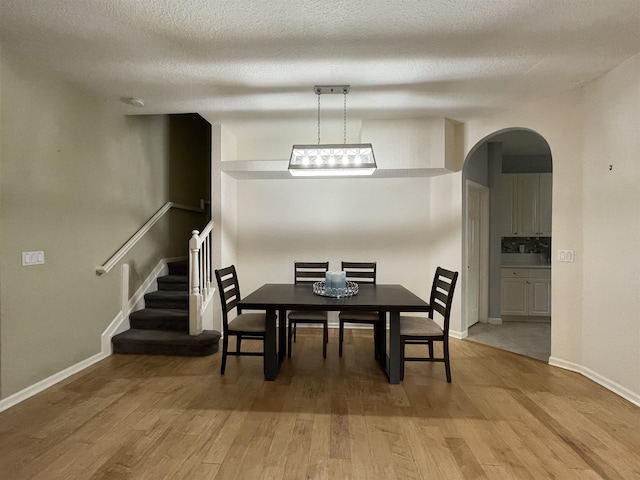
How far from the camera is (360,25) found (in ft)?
6.85

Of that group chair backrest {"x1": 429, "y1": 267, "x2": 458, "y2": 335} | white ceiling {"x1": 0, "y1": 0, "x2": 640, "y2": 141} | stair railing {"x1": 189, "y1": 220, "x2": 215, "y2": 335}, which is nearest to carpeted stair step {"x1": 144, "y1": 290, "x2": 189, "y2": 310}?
stair railing {"x1": 189, "y1": 220, "x2": 215, "y2": 335}

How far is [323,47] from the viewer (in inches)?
91.6

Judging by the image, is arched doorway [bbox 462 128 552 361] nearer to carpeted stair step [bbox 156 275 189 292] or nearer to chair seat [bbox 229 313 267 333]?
chair seat [bbox 229 313 267 333]

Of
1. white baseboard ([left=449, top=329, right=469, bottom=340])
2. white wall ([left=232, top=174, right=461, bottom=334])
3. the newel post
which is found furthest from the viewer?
white wall ([left=232, top=174, right=461, bottom=334])

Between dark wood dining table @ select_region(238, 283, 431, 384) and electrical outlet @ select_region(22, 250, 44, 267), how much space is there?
1.69 m

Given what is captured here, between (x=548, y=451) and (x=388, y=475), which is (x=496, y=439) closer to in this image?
(x=548, y=451)

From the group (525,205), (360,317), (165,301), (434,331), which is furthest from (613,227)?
(165,301)

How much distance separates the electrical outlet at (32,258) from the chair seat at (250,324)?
1.64 meters

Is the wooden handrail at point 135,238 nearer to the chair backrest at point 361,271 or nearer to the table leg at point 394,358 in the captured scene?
the chair backrest at point 361,271

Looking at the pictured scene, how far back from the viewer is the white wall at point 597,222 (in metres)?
2.54

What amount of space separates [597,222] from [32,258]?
15.8ft

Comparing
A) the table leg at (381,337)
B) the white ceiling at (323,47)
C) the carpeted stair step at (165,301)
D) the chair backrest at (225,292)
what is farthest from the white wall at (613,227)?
the carpeted stair step at (165,301)

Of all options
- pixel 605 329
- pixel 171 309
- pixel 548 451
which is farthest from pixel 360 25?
pixel 171 309

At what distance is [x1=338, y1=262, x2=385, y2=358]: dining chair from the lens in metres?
3.19
